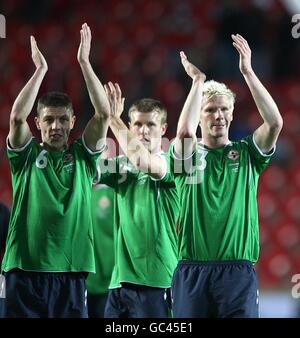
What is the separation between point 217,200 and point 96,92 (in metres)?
0.85

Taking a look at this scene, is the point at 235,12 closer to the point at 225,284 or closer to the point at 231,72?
the point at 231,72

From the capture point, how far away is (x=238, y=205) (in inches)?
178

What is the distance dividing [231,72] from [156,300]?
503 centimetres

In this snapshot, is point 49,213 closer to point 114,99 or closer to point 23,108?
point 23,108

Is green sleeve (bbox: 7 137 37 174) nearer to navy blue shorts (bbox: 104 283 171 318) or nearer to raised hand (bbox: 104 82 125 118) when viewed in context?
raised hand (bbox: 104 82 125 118)

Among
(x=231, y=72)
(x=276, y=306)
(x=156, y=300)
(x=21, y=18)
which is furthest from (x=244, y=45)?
(x=21, y=18)

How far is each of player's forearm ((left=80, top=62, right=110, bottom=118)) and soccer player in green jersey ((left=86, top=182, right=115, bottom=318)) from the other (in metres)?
0.84

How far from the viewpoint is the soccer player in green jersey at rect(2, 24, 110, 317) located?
14.7 ft

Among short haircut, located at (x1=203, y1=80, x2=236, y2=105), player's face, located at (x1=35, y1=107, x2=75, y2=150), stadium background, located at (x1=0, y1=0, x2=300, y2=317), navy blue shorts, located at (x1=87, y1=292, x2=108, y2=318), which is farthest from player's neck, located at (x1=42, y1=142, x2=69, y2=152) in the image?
stadium background, located at (x1=0, y1=0, x2=300, y2=317)

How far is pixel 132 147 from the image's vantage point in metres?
4.64

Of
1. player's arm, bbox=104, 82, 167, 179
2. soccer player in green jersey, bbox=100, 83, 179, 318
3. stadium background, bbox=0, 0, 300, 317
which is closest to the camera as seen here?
player's arm, bbox=104, 82, 167, 179
